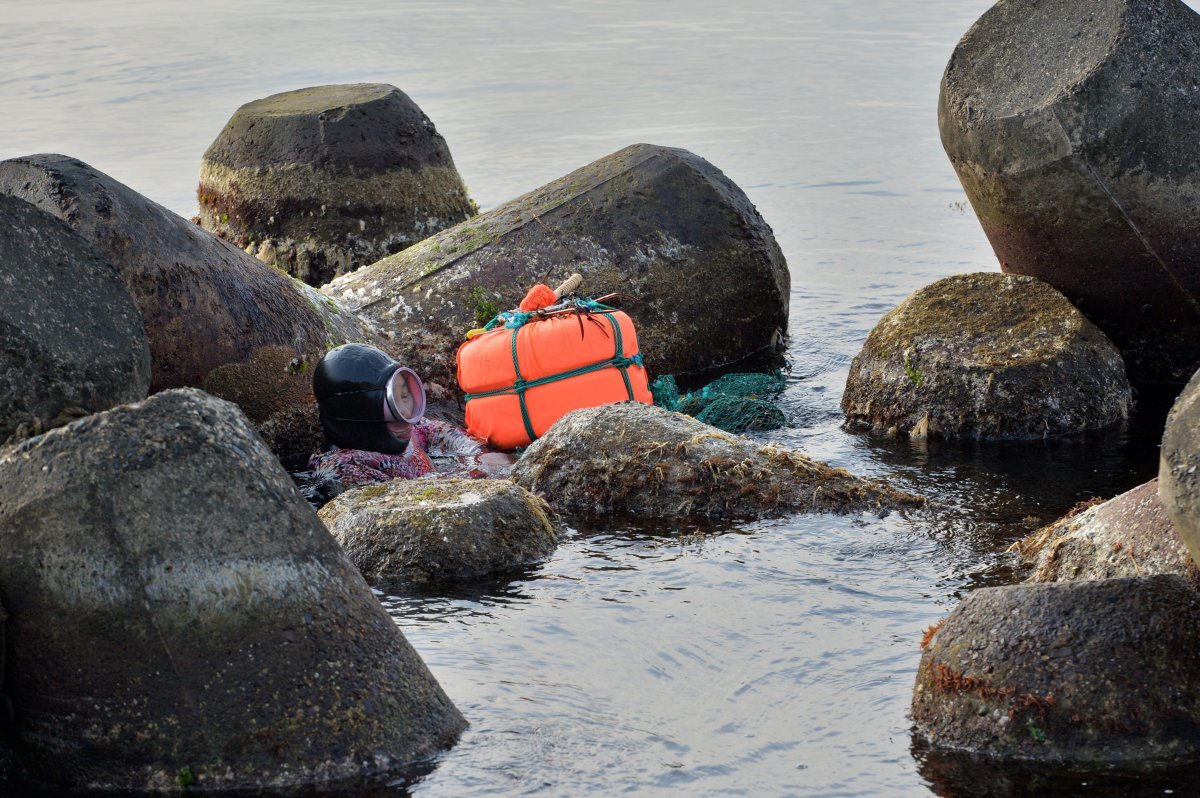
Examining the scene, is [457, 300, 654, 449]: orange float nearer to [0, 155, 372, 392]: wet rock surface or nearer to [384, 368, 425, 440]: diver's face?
[384, 368, 425, 440]: diver's face

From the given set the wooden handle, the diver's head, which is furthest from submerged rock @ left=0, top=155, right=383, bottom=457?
the wooden handle

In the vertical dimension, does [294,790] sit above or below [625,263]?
below

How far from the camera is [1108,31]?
10359 mm

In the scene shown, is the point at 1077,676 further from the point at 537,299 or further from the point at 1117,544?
the point at 537,299

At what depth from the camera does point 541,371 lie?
10.4m

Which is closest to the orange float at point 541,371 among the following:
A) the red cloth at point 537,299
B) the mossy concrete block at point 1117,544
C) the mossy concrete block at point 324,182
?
the red cloth at point 537,299

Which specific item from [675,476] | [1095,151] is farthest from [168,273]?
[1095,151]

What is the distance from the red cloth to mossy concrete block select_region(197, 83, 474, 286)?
3798 millimetres

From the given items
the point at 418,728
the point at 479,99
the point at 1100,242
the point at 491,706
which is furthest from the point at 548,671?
the point at 479,99

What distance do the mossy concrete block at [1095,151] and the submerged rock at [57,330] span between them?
20.6ft

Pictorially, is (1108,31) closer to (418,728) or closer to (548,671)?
(548,671)

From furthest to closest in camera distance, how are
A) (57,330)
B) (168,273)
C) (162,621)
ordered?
(168,273) < (57,330) < (162,621)

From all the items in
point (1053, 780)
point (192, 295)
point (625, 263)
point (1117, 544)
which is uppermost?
point (192, 295)

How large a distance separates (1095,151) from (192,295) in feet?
20.1
